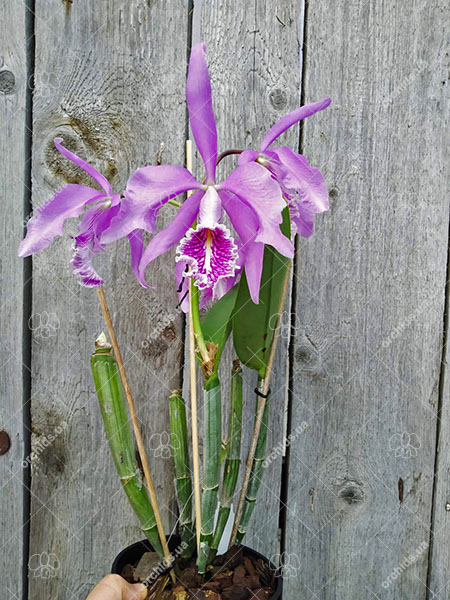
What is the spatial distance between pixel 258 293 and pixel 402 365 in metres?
0.51

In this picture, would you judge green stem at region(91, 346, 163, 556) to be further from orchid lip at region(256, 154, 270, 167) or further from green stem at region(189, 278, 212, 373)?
orchid lip at region(256, 154, 270, 167)

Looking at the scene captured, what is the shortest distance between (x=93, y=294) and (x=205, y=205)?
458 mm

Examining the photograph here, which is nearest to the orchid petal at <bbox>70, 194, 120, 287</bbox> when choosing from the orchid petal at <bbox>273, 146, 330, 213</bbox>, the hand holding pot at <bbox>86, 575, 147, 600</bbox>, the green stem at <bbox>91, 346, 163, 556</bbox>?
the green stem at <bbox>91, 346, 163, 556</bbox>

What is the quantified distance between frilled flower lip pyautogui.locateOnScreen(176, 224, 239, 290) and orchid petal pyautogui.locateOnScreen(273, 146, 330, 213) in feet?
0.36

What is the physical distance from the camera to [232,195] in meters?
0.72

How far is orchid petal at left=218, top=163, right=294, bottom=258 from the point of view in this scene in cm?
65

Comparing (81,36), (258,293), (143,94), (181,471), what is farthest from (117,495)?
(81,36)

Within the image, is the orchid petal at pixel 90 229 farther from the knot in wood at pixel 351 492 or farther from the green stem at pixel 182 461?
the knot in wood at pixel 351 492

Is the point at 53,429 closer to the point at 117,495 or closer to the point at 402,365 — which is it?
the point at 117,495

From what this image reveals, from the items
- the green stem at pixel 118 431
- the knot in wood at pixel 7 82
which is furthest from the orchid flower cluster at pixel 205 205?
the knot in wood at pixel 7 82

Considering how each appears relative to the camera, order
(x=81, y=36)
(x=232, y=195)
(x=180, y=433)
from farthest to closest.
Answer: (x=81, y=36) < (x=180, y=433) < (x=232, y=195)

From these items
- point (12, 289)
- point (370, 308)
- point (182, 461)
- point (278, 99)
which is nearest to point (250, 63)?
point (278, 99)

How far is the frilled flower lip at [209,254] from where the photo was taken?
67 centimetres

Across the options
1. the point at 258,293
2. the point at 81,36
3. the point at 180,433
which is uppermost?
the point at 81,36
